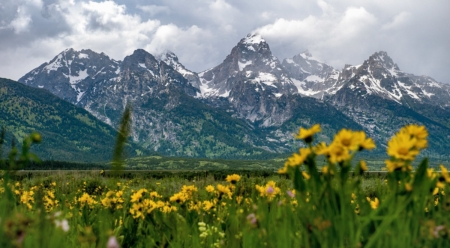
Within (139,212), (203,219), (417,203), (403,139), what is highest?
(403,139)

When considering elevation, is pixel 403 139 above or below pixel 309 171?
above

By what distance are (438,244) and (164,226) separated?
2973 millimetres

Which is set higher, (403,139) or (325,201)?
(403,139)

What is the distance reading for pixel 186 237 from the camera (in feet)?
12.6

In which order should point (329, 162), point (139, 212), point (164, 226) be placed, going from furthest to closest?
point (164, 226) < point (139, 212) < point (329, 162)

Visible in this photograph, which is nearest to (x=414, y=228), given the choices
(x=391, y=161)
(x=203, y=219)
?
(x=391, y=161)

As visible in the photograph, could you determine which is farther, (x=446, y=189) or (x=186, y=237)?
(x=186, y=237)

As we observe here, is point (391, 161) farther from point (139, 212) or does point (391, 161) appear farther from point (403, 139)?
point (139, 212)

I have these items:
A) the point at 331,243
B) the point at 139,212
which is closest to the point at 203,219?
the point at 139,212

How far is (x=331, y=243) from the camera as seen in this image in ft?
6.76

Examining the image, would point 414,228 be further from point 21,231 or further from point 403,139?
point 21,231

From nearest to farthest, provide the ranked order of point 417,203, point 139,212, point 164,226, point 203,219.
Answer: point 417,203 → point 139,212 → point 164,226 → point 203,219

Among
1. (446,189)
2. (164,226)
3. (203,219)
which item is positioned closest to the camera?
(446,189)

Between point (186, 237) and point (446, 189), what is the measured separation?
2.37 m
